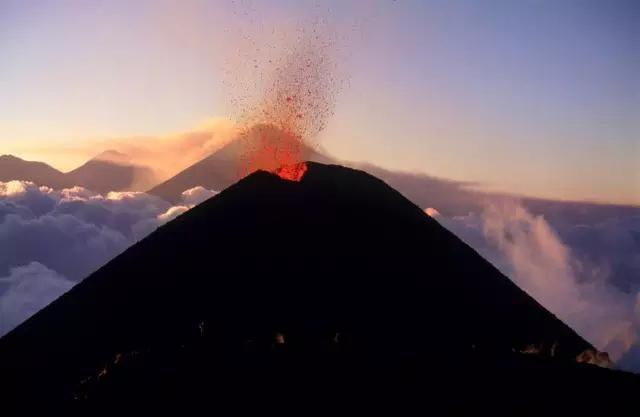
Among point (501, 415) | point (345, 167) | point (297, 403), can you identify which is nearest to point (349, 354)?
point (297, 403)

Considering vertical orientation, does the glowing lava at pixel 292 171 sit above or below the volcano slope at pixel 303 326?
above

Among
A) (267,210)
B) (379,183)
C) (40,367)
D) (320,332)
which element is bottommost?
(40,367)

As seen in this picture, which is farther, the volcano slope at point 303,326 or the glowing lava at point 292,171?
the glowing lava at point 292,171

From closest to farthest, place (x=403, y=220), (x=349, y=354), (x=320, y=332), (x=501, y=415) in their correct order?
(x=501, y=415)
(x=349, y=354)
(x=320, y=332)
(x=403, y=220)

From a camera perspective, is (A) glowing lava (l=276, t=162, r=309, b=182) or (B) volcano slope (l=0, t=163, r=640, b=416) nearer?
A: (B) volcano slope (l=0, t=163, r=640, b=416)

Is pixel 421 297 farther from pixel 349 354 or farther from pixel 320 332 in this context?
pixel 349 354
